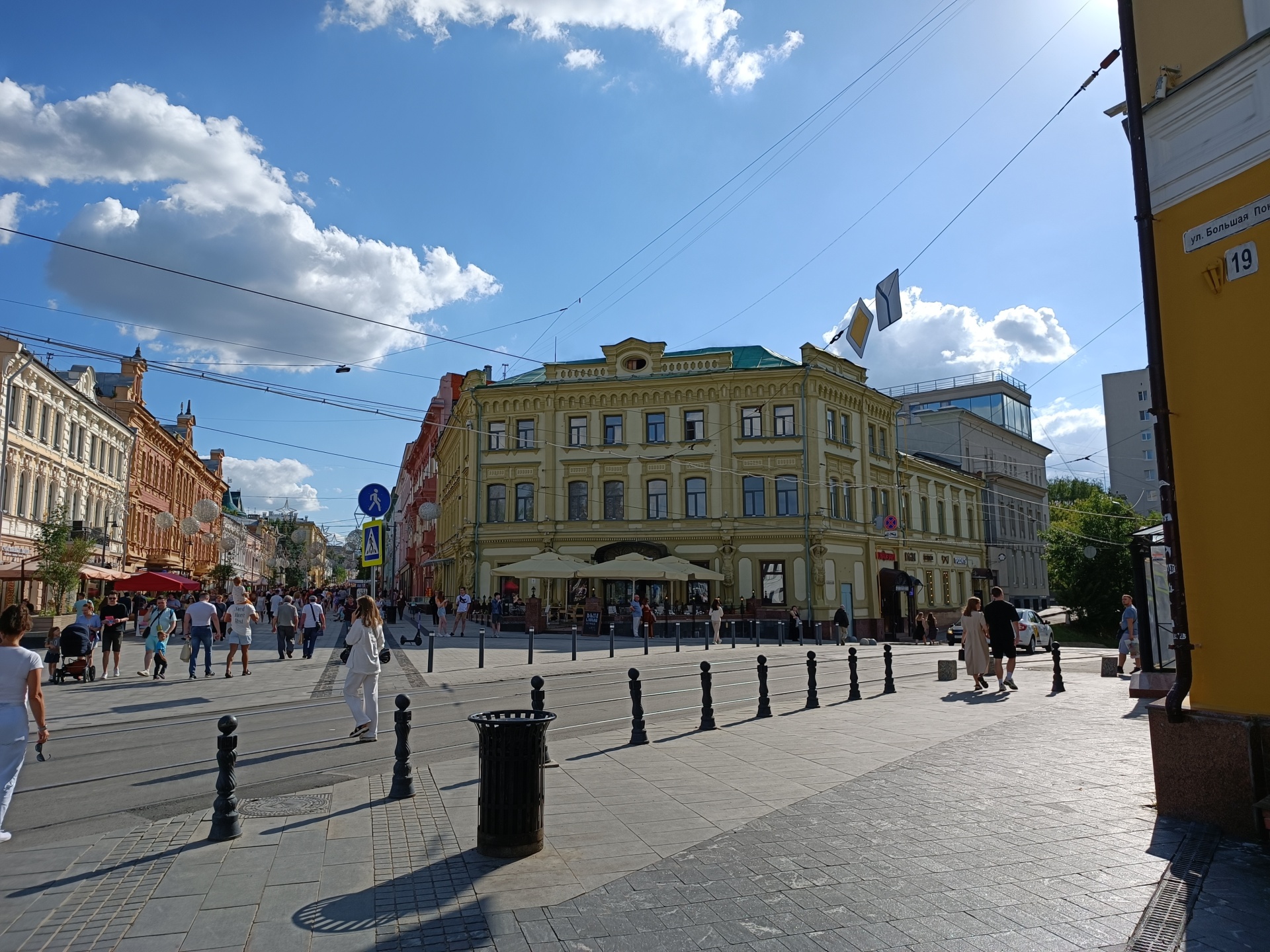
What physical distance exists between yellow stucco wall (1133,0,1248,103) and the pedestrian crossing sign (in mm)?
12348

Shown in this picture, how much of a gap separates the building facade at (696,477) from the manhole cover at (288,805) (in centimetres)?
2911

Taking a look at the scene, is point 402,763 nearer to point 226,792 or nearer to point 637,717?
point 226,792

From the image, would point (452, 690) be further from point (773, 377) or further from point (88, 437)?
point (88, 437)

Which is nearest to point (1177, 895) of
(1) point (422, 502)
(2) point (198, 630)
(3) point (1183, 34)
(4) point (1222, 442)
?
(4) point (1222, 442)

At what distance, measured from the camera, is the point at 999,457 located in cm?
5862

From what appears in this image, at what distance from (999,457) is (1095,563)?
1125cm

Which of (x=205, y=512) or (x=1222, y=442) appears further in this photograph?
(x=205, y=512)

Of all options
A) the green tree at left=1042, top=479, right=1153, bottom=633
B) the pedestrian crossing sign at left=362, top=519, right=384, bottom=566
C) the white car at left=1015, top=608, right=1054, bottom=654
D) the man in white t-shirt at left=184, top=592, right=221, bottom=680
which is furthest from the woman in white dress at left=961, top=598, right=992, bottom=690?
the green tree at left=1042, top=479, right=1153, bottom=633

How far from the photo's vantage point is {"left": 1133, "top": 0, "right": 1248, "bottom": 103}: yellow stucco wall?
698cm

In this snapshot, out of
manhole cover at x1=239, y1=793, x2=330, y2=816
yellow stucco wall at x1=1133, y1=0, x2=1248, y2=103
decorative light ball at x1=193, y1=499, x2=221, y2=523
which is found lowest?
manhole cover at x1=239, y1=793, x2=330, y2=816

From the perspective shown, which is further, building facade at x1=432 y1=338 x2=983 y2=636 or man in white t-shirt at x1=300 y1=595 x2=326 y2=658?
building facade at x1=432 y1=338 x2=983 y2=636

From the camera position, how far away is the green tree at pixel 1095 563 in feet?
161

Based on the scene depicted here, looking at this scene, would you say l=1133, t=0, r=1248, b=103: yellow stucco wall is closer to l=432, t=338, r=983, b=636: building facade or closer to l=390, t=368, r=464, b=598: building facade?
l=432, t=338, r=983, b=636: building facade

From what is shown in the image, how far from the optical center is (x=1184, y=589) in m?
6.81
